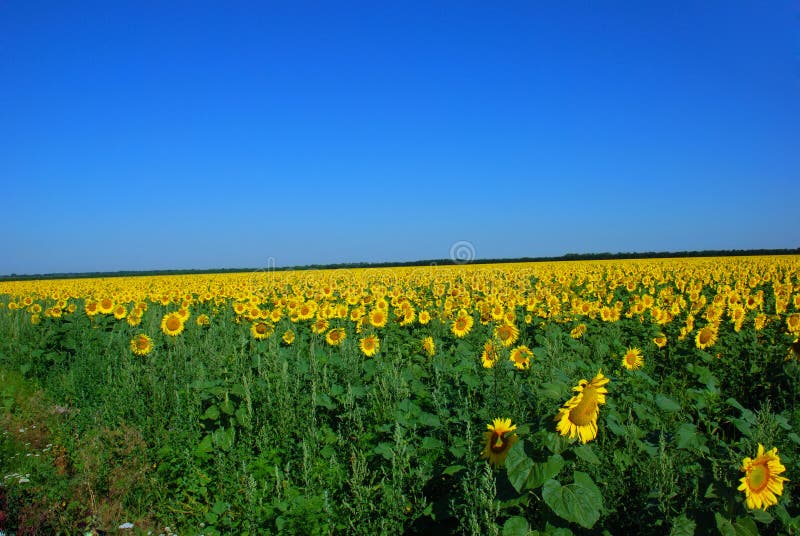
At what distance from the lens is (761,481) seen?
7.40 feet

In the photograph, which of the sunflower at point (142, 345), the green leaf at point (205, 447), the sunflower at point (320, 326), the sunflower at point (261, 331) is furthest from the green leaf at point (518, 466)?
the sunflower at point (261, 331)

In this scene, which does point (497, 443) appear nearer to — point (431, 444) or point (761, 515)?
point (431, 444)

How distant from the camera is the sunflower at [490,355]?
4.74m

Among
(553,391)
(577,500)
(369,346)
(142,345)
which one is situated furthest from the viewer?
(142,345)

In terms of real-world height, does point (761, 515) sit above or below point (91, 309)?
below

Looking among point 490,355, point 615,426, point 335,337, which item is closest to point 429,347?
point 490,355

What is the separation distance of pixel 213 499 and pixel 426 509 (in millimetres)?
2024

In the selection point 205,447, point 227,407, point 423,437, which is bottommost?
point 205,447

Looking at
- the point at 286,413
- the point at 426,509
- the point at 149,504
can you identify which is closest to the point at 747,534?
the point at 426,509

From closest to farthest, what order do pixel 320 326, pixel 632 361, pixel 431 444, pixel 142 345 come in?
1. pixel 431 444
2. pixel 632 361
3. pixel 142 345
4. pixel 320 326

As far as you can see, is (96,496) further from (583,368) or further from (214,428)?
(583,368)

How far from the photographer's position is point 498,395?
4.39 m

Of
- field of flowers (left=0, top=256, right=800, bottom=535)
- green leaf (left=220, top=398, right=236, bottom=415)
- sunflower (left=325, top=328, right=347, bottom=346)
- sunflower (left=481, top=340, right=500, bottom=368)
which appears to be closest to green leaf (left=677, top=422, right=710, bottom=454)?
field of flowers (left=0, top=256, right=800, bottom=535)

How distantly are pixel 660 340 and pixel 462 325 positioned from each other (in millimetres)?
3125
